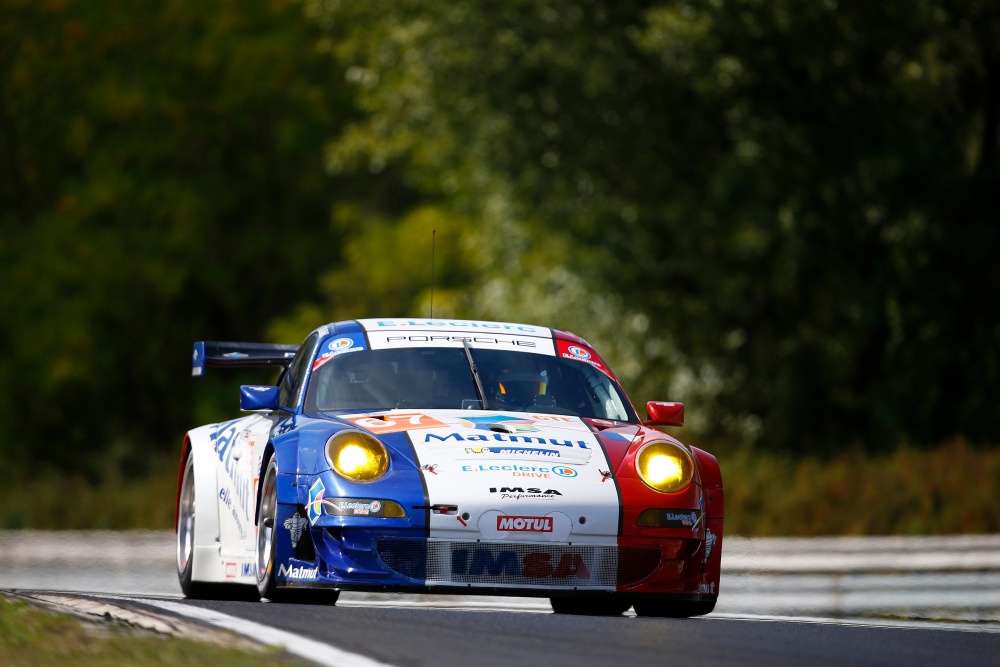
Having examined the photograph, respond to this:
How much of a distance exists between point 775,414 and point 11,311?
17834 mm

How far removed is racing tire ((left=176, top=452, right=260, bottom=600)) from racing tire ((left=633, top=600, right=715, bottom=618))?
2.16 meters

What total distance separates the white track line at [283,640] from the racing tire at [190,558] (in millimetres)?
2020

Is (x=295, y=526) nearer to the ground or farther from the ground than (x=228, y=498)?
farther from the ground

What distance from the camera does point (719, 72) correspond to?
24516mm

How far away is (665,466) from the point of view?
9.35m

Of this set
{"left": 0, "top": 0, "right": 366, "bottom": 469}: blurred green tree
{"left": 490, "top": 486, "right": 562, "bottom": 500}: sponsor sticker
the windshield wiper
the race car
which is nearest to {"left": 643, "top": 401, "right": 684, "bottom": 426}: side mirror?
the race car

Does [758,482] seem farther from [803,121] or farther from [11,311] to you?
[11,311]

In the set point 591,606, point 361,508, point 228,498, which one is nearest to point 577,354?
point 591,606

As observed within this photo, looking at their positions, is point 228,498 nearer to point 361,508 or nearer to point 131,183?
point 361,508

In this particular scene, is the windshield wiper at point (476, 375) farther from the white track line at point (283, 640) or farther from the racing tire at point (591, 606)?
the white track line at point (283, 640)

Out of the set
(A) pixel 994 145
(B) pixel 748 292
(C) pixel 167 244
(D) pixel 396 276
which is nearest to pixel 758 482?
(B) pixel 748 292

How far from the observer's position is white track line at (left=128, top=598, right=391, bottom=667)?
666 centimetres

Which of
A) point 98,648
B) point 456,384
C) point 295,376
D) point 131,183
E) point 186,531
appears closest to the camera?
point 98,648

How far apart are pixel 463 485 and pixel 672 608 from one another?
1521mm
